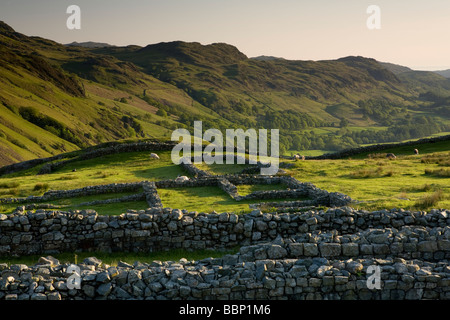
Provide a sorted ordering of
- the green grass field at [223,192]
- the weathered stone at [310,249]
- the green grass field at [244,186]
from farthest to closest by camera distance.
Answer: the green grass field at [244,186] < the green grass field at [223,192] < the weathered stone at [310,249]

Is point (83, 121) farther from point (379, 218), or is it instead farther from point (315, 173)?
point (379, 218)

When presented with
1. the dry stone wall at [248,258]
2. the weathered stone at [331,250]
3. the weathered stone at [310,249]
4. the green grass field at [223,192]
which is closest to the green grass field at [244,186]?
the green grass field at [223,192]

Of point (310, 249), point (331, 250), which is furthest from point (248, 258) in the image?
point (331, 250)

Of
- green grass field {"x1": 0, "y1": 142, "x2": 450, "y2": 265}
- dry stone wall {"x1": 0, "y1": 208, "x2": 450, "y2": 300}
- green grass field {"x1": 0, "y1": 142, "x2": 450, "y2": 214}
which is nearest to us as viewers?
dry stone wall {"x1": 0, "y1": 208, "x2": 450, "y2": 300}

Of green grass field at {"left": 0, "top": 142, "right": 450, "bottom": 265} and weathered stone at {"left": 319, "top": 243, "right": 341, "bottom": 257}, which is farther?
green grass field at {"left": 0, "top": 142, "right": 450, "bottom": 265}

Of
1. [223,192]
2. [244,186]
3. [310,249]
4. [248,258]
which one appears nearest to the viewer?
[248,258]

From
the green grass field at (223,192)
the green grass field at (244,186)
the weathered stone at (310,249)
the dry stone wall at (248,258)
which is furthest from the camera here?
the green grass field at (244,186)

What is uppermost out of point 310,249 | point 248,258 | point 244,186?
point 244,186

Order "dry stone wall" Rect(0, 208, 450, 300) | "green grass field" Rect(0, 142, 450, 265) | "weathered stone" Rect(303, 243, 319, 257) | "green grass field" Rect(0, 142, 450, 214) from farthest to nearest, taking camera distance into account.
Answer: "green grass field" Rect(0, 142, 450, 214), "green grass field" Rect(0, 142, 450, 265), "weathered stone" Rect(303, 243, 319, 257), "dry stone wall" Rect(0, 208, 450, 300)

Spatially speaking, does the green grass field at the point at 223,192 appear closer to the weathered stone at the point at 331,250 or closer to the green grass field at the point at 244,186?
the green grass field at the point at 244,186

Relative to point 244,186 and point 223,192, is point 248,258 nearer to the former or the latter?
point 223,192

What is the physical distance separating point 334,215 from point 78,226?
9.36 m

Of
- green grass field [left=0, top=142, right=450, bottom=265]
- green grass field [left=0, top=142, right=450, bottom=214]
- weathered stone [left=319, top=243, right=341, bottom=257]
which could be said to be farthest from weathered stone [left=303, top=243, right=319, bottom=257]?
green grass field [left=0, top=142, right=450, bottom=214]

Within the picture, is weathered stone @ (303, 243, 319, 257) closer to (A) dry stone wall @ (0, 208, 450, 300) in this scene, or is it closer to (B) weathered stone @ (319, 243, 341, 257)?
(A) dry stone wall @ (0, 208, 450, 300)
